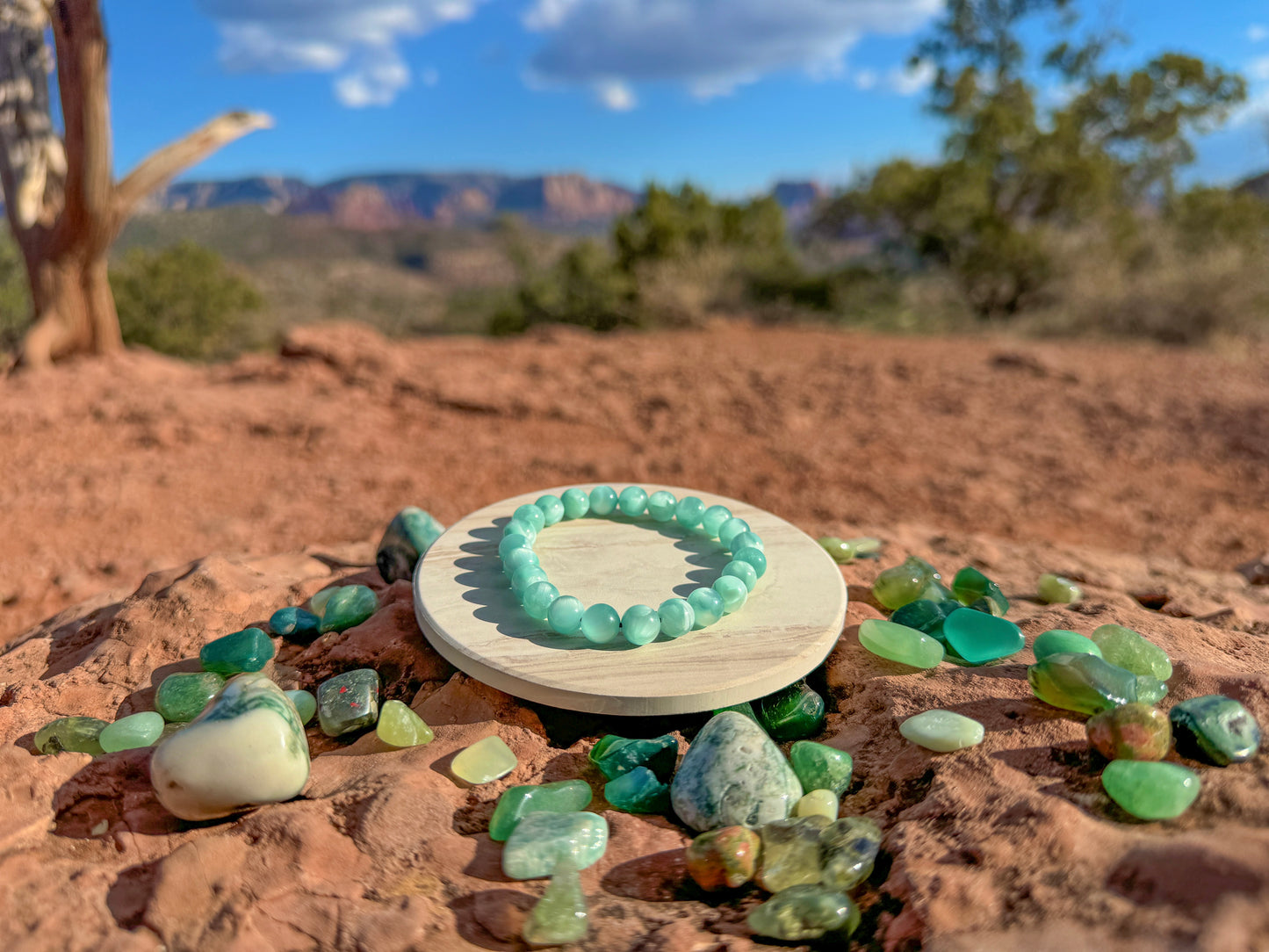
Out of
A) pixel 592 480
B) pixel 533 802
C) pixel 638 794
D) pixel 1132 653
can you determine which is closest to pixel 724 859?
pixel 638 794

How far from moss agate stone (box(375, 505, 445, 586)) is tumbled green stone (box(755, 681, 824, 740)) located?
3.79 feet

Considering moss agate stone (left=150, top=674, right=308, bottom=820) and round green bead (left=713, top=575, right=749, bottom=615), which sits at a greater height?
round green bead (left=713, top=575, right=749, bottom=615)

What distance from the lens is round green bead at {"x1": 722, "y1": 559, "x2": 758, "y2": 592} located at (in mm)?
2012

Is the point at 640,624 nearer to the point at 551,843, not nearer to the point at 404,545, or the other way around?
the point at 551,843

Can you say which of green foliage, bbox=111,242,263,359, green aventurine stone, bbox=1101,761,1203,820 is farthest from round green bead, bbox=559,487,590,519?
green foliage, bbox=111,242,263,359

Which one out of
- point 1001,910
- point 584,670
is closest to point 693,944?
point 1001,910

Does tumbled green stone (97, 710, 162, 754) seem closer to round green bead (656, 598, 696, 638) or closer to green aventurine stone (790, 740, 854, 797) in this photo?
round green bead (656, 598, 696, 638)

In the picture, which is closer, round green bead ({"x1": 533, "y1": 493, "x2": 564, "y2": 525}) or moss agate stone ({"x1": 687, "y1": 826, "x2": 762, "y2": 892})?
moss agate stone ({"x1": 687, "y1": 826, "x2": 762, "y2": 892})

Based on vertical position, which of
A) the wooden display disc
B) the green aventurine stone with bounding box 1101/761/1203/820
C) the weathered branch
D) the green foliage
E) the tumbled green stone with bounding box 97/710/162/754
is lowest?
the tumbled green stone with bounding box 97/710/162/754

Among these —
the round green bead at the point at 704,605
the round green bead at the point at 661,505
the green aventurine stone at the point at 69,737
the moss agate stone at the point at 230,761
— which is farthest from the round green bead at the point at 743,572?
the green aventurine stone at the point at 69,737

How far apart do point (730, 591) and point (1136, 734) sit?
2.81 ft

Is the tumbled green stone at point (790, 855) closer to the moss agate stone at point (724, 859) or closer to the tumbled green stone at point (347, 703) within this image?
the moss agate stone at point (724, 859)

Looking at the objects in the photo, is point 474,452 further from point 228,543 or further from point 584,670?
point 584,670

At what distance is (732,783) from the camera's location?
4.88 ft
